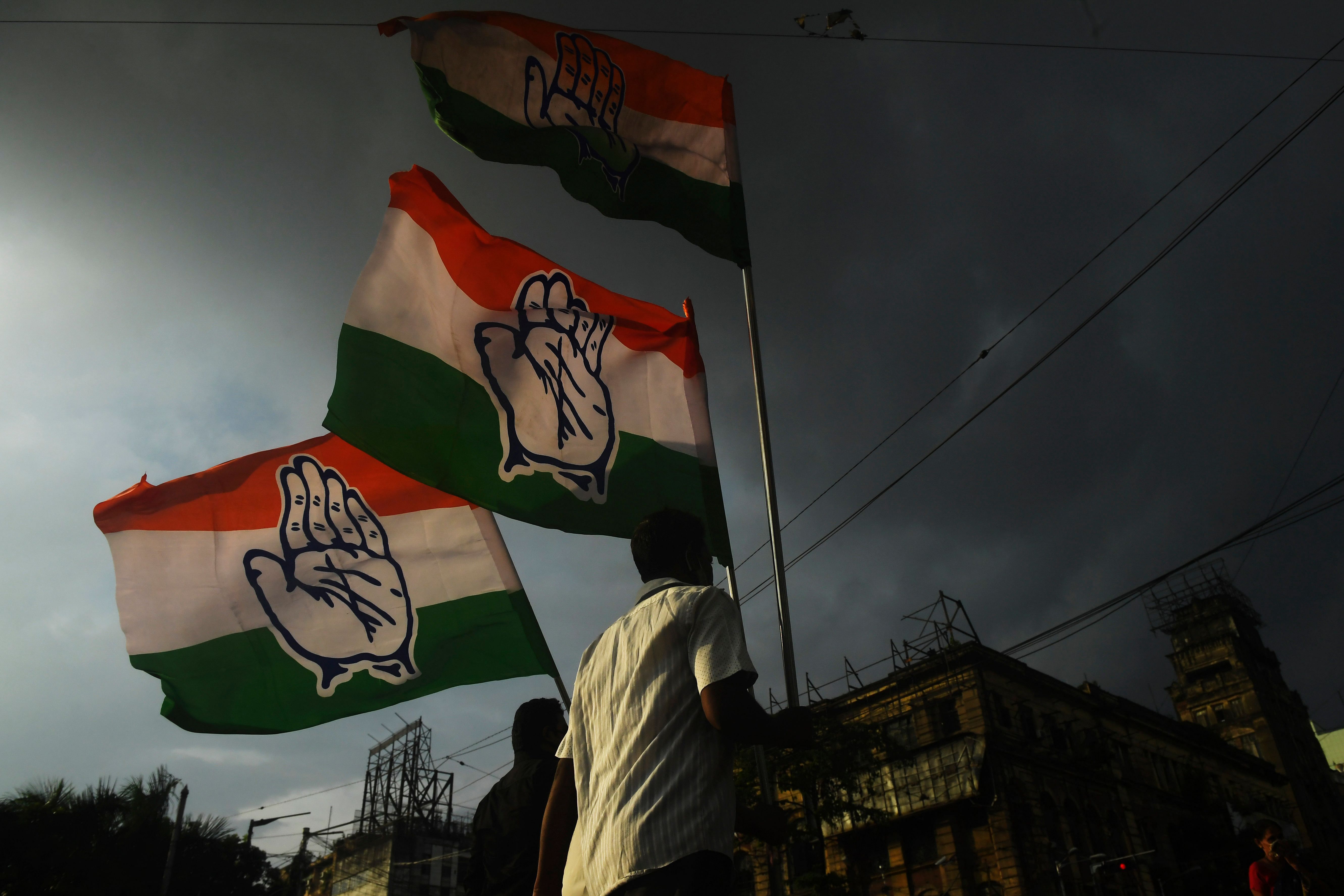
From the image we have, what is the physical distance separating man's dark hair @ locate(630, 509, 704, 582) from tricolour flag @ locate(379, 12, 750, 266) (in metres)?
2.89

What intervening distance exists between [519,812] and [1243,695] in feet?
220

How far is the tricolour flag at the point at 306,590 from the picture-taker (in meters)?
5.41

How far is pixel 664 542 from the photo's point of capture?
2.33 m

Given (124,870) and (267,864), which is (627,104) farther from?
(267,864)

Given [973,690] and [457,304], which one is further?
[973,690]

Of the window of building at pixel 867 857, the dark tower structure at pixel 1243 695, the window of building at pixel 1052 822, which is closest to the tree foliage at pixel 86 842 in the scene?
the window of building at pixel 867 857

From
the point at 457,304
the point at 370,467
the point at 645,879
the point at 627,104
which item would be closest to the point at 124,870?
the point at 370,467

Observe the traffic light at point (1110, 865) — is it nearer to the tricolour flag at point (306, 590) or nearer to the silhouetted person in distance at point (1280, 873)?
the silhouetted person in distance at point (1280, 873)

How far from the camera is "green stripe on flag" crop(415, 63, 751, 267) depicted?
4.89 metres

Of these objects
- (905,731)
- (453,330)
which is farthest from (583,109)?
(905,731)

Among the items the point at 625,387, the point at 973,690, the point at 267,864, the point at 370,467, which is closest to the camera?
the point at 625,387

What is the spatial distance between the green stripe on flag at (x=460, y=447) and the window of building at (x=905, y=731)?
2897 centimetres

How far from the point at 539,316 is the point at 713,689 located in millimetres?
3400

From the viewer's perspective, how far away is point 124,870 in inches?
554
